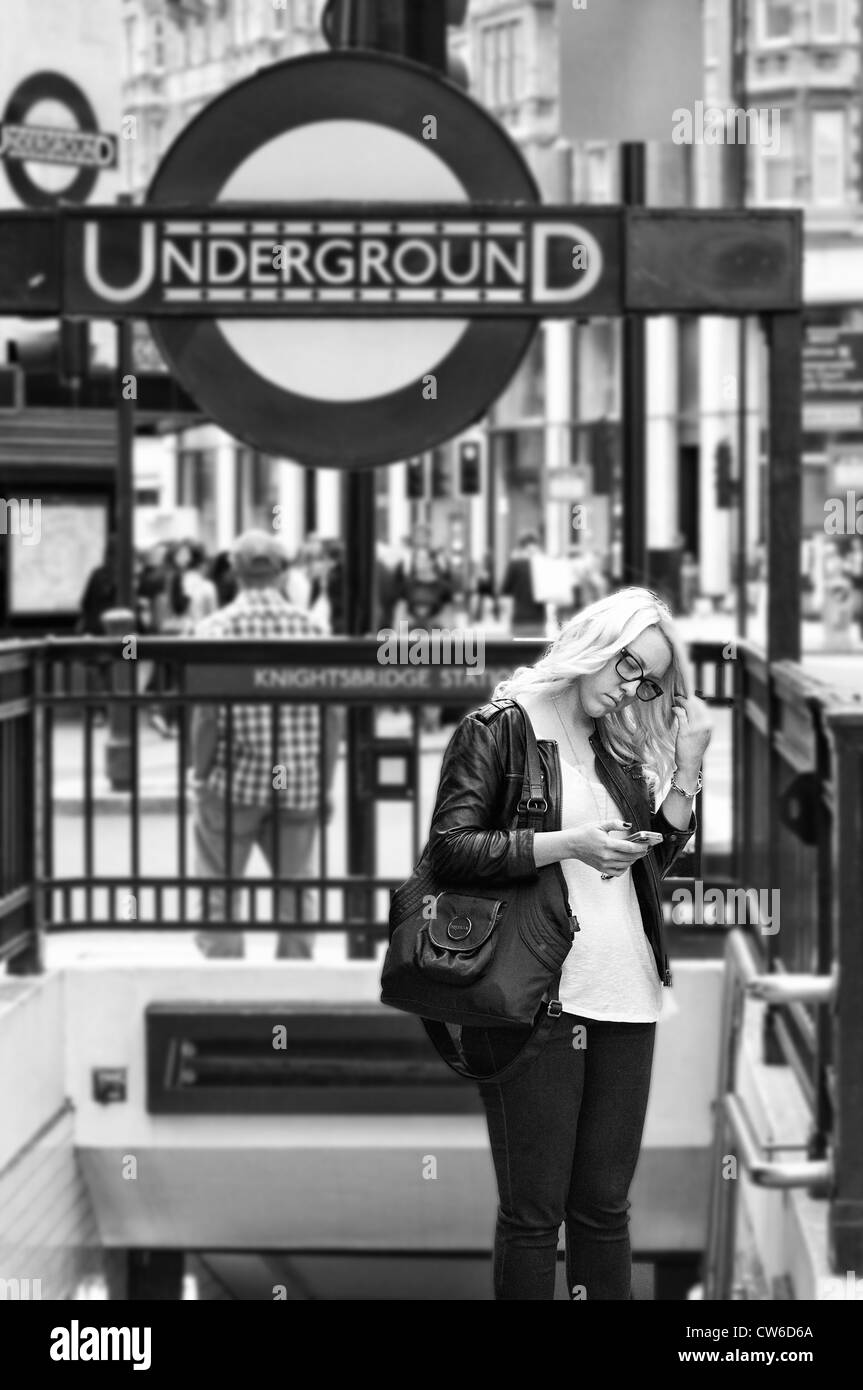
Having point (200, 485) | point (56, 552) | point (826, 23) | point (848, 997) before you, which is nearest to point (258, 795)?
point (848, 997)

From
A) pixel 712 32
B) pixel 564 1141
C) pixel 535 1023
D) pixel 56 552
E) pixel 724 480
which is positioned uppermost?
pixel 712 32

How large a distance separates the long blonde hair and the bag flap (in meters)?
0.34

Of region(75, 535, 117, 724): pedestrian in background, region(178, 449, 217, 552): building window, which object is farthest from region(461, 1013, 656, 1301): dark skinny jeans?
region(178, 449, 217, 552): building window

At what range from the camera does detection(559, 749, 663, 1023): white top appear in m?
3.55

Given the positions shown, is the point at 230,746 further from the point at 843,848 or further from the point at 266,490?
the point at 266,490

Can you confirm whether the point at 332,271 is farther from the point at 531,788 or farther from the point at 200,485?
the point at 200,485

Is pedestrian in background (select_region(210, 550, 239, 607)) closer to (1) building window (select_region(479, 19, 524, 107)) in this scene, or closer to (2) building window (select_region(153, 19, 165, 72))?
(1) building window (select_region(479, 19, 524, 107))

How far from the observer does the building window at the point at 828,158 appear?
2345 inches

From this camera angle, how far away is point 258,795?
22.9 ft

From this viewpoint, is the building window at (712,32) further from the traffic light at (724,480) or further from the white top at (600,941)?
the white top at (600,941)

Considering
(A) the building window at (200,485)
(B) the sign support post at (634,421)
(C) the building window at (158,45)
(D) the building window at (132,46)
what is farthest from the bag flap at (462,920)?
(A) the building window at (200,485)

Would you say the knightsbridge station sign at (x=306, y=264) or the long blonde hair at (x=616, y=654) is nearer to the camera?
the long blonde hair at (x=616, y=654)

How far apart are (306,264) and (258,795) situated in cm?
175

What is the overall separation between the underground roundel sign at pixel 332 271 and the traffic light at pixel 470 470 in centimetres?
3537
